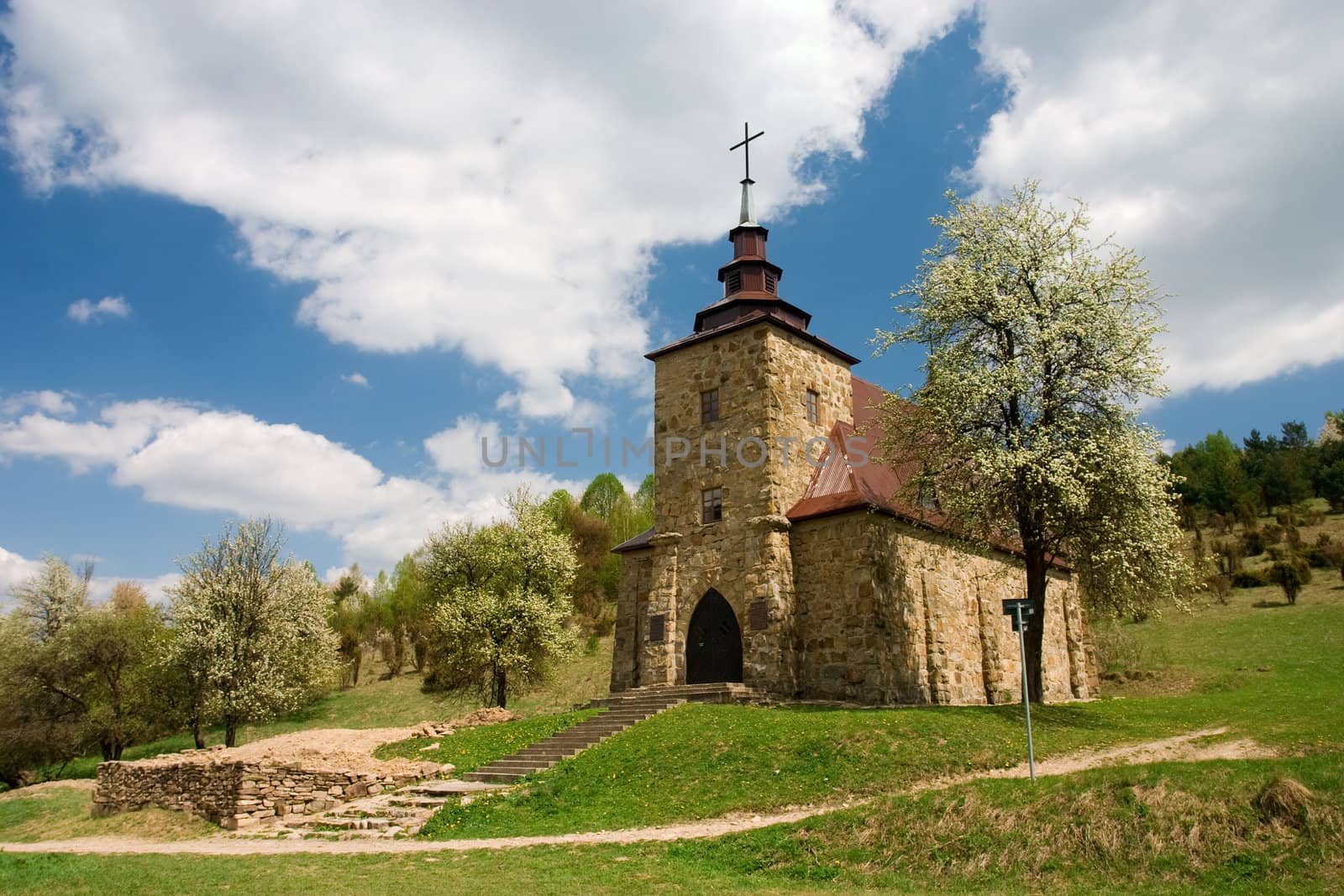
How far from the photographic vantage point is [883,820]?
1152 cm

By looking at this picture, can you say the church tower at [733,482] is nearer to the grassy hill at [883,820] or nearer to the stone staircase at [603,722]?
the stone staircase at [603,722]

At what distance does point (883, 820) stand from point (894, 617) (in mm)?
11272

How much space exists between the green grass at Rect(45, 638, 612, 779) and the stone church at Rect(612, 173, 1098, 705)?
13.9 meters

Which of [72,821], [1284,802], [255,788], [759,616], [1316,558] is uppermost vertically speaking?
[1316,558]

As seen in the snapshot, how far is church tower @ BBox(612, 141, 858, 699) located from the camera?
23.2 meters

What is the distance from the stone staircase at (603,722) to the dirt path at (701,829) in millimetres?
4038

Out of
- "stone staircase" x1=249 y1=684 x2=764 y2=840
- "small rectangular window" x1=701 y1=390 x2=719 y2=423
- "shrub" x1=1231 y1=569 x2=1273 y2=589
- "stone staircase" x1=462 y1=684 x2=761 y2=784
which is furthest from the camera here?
"shrub" x1=1231 y1=569 x2=1273 y2=589

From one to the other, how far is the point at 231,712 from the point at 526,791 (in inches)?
789

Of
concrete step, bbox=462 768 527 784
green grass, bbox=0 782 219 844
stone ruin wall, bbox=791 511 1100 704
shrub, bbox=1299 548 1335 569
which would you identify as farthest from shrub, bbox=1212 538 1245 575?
green grass, bbox=0 782 219 844

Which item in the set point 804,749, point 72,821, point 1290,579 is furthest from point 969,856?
point 1290,579

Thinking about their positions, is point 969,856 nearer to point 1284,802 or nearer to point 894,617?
point 1284,802

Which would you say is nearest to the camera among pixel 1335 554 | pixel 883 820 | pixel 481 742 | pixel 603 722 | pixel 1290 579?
pixel 883 820

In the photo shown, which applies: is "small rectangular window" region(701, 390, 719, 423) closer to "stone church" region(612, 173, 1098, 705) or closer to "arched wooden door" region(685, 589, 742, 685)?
"stone church" region(612, 173, 1098, 705)

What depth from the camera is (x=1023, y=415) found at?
20.3 metres
